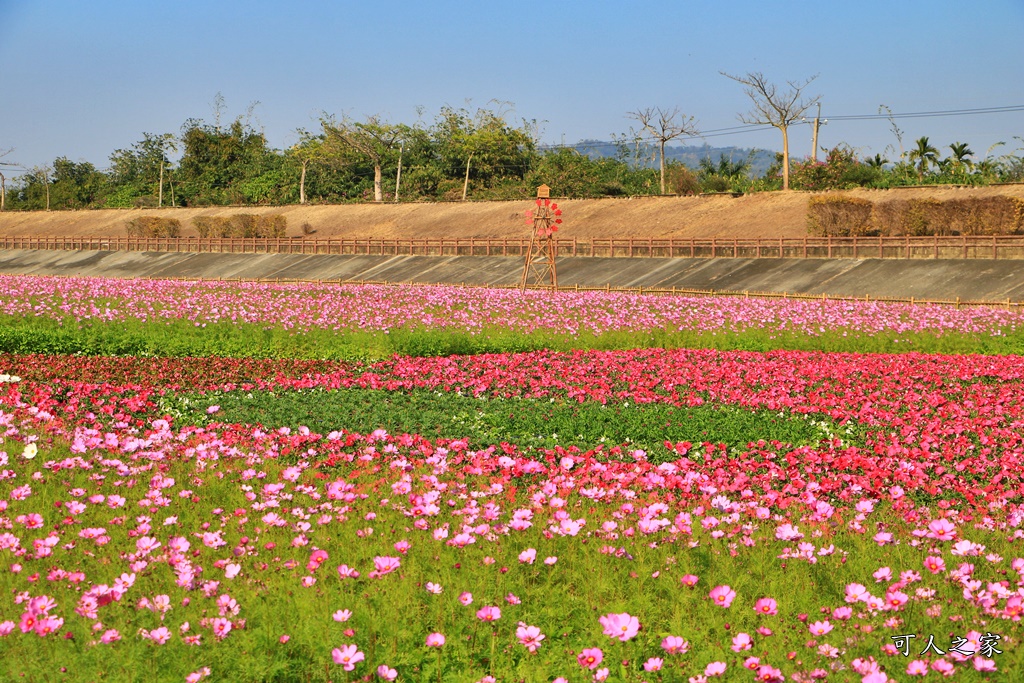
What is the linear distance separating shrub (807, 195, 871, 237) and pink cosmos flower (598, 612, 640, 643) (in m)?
44.6

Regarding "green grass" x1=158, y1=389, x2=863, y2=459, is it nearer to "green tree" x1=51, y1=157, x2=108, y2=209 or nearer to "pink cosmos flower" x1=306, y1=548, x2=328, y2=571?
"pink cosmos flower" x1=306, y1=548, x2=328, y2=571

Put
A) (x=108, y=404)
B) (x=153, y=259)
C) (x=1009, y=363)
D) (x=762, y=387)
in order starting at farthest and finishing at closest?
(x=153, y=259) → (x=1009, y=363) → (x=762, y=387) → (x=108, y=404)

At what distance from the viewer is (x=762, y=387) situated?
42.9 feet

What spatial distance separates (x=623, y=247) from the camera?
1886 inches

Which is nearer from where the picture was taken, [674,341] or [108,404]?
[108,404]

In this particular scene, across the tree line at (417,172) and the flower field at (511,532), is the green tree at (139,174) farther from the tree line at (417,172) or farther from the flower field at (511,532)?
the flower field at (511,532)

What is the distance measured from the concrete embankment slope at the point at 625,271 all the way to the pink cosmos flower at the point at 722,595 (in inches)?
1136

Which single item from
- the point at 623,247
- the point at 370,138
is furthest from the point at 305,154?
the point at 623,247

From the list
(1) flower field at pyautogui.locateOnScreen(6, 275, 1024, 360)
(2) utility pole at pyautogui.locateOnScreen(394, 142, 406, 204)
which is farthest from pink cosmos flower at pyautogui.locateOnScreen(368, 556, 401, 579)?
(2) utility pole at pyautogui.locateOnScreen(394, 142, 406, 204)

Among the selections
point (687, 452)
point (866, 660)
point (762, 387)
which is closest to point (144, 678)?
point (866, 660)

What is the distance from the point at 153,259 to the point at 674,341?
159ft

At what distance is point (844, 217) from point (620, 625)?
45.6 meters

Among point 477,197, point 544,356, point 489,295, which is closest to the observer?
point 544,356

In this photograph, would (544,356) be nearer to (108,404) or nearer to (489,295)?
(108,404)
